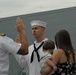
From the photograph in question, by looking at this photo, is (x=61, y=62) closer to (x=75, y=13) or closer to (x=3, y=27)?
(x=75, y=13)

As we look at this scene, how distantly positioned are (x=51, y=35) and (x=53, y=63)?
198 cm

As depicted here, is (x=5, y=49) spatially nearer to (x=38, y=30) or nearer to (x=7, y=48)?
(x=7, y=48)

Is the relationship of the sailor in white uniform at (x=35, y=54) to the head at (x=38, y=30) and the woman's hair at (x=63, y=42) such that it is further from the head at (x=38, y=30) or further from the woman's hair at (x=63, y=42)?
the woman's hair at (x=63, y=42)

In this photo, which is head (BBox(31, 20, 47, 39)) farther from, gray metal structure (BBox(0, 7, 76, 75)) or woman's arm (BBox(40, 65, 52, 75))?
gray metal structure (BBox(0, 7, 76, 75))

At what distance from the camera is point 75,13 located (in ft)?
16.2

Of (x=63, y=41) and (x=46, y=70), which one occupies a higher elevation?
(x=63, y=41)

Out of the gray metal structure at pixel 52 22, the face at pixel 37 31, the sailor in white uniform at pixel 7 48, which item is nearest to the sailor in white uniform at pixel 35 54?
the face at pixel 37 31

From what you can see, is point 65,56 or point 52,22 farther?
point 52,22

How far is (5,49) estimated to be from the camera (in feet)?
10.8

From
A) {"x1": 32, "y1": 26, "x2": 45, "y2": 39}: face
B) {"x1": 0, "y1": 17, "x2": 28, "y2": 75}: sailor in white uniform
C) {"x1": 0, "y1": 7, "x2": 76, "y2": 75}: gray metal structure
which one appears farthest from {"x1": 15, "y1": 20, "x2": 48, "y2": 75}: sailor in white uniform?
{"x1": 0, "y1": 7, "x2": 76, "y2": 75}: gray metal structure

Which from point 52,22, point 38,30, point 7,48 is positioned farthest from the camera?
point 52,22

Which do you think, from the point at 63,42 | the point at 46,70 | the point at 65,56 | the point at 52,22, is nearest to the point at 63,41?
the point at 63,42

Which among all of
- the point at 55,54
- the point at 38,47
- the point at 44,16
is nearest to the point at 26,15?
the point at 44,16

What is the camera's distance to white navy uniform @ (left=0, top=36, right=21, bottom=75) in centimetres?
326
